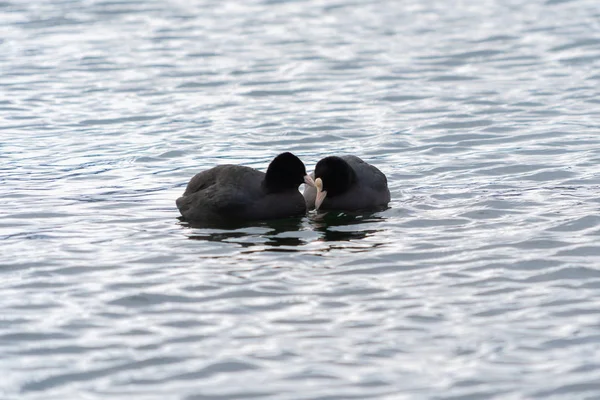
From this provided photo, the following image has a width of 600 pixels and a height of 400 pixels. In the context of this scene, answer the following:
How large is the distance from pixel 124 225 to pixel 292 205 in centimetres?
187

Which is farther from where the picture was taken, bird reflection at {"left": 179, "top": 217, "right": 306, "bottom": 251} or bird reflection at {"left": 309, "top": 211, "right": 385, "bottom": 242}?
bird reflection at {"left": 309, "top": 211, "right": 385, "bottom": 242}

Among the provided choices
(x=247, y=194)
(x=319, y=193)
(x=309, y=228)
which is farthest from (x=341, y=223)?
(x=247, y=194)

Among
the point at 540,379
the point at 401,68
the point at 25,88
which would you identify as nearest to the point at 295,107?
the point at 401,68

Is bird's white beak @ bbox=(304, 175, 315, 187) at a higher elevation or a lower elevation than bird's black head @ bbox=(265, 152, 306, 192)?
lower

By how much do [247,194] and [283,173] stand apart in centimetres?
48

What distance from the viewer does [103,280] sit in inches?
423

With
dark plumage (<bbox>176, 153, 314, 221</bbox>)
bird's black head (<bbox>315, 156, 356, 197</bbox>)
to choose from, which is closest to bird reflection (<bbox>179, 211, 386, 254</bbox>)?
dark plumage (<bbox>176, 153, 314, 221</bbox>)

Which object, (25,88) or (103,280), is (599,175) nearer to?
(103,280)

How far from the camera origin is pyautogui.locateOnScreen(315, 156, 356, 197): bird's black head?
13320 mm

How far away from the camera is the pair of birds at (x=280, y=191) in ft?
41.9

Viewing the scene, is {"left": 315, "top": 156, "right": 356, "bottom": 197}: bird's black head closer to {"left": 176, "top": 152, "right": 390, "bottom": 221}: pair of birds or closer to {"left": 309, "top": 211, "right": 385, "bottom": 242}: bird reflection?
{"left": 176, "top": 152, "right": 390, "bottom": 221}: pair of birds

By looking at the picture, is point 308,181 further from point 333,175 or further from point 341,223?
point 341,223

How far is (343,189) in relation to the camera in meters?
13.4

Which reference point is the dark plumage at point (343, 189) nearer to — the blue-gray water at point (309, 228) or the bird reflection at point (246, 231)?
the blue-gray water at point (309, 228)
